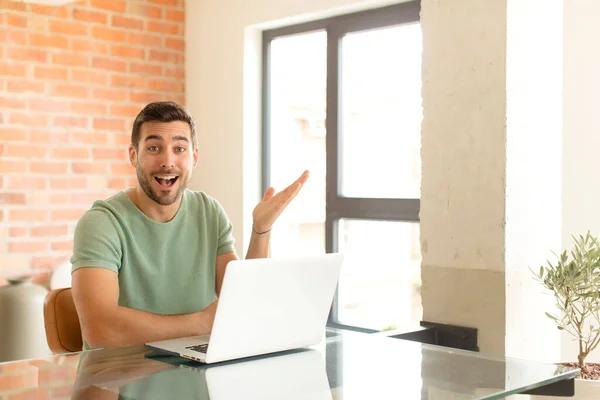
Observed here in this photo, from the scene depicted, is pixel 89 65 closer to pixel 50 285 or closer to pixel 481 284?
pixel 50 285

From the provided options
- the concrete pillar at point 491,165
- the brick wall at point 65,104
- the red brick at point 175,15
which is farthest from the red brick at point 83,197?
the concrete pillar at point 491,165

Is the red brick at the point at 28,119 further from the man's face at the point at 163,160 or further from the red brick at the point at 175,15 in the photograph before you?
the man's face at the point at 163,160

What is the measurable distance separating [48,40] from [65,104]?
330 mm

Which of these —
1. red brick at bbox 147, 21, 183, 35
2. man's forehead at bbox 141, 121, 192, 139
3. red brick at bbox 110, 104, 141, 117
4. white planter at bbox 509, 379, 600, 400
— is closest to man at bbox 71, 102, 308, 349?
man's forehead at bbox 141, 121, 192, 139

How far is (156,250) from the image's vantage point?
2342 millimetres

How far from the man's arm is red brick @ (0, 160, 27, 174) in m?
1.82

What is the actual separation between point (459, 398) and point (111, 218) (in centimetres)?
132

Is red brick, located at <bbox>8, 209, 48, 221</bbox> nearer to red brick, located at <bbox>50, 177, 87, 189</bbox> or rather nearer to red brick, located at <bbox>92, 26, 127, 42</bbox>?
red brick, located at <bbox>50, 177, 87, 189</bbox>

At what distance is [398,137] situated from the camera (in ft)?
12.1

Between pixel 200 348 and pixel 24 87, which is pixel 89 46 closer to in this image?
pixel 24 87

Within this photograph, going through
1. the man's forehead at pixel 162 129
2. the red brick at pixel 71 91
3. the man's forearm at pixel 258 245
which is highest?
the red brick at pixel 71 91

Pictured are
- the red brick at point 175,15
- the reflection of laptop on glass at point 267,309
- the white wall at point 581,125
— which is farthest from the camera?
the red brick at point 175,15

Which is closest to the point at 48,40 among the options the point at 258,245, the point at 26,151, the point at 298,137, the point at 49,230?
the point at 26,151

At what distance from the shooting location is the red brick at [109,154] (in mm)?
3996
